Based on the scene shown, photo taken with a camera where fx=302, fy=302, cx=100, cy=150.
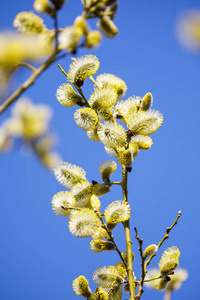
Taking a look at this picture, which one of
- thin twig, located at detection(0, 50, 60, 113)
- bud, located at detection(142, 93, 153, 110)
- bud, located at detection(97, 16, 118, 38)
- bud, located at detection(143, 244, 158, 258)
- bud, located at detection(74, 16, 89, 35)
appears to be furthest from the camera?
bud, located at detection(142, 93, 153, 110)

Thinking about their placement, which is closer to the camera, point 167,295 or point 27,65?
point 27,65

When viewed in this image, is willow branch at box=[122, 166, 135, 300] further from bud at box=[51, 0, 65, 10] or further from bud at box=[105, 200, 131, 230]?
bud at box=[51, 0, 65, 10]

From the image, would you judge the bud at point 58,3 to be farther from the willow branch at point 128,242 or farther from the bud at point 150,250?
the bud at point 150,250

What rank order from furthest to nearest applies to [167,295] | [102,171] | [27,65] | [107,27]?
[167,295] → [102,171] → [107,27] → [27,65]

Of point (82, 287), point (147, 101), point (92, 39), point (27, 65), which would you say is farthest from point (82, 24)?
point (82, 287)

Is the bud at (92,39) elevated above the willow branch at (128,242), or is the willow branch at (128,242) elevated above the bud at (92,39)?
the bud at (92,39)

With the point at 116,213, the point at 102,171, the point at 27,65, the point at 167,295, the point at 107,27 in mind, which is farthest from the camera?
the point at 167,295

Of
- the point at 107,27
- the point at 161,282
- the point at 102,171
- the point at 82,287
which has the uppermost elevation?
the point at 107,27

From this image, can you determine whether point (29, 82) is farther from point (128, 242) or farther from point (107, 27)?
point (128, 242)

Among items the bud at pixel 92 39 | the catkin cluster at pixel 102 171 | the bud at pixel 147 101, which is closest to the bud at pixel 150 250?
the catkin cluster at pixel 102 171

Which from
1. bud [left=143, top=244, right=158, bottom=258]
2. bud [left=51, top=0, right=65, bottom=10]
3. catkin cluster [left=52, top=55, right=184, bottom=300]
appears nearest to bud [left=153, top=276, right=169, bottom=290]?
catkin cluster [left=52, top=55, right=184, bottom=300]

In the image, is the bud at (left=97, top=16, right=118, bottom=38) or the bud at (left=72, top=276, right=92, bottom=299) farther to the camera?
the bud at (left=72, top=276, right=92, bottom=299)

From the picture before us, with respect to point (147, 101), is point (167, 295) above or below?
below

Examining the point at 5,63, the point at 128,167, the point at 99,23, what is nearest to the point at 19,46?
the point at 5,63
